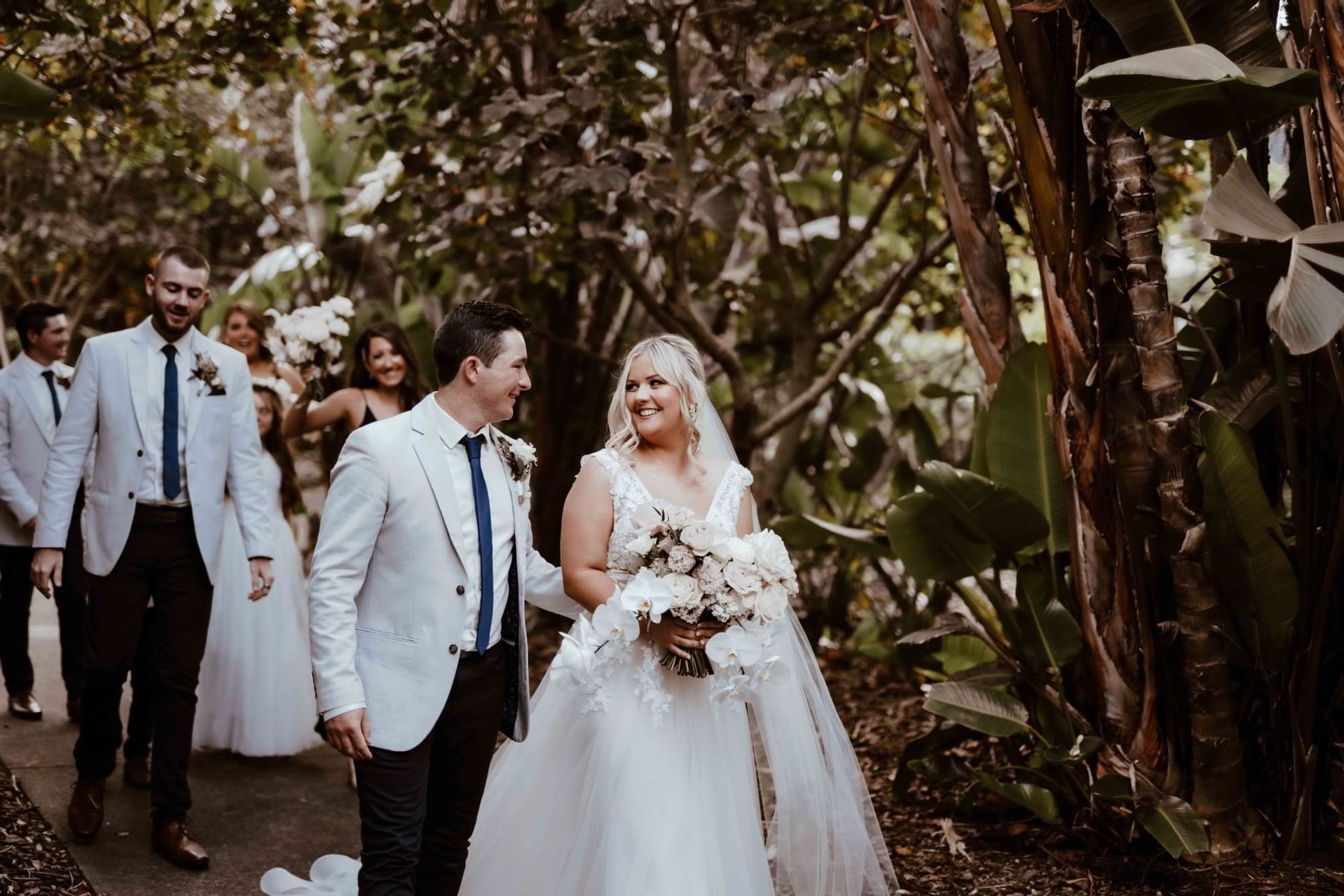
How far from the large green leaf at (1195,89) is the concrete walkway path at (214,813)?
396 centimetres

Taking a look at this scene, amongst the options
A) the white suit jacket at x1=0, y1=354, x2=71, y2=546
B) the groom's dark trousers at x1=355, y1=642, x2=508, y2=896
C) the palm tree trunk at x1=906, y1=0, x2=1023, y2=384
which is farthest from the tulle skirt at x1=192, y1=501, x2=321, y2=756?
the palm tree trunk at x1=906, y1=0, x2=1023, y2=384

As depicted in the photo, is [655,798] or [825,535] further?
[825,535]

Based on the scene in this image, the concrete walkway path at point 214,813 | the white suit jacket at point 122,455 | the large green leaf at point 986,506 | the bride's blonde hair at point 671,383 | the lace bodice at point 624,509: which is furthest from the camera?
the large green leaf at point 986,506

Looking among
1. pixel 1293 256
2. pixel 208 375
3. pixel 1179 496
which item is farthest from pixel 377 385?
pixel 1293 256

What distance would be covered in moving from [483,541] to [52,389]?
4.14m

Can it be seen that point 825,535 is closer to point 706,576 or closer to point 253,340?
point 706,576

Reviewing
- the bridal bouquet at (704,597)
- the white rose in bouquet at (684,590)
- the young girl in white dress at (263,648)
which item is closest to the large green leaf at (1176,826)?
the bridal bouquet at (704,597)

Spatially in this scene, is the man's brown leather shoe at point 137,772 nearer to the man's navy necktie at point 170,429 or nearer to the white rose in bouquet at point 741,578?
the man's navy necktie at point 170,429

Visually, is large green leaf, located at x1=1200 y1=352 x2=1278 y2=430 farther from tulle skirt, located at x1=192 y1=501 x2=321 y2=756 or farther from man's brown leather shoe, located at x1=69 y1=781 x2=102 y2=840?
man's brown leather shoe, located at x1=69 y1=781 x2=102 y2=840

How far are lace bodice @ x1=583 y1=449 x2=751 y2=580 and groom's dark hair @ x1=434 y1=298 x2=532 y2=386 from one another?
0.48m

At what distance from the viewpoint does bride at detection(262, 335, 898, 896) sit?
3514 millimetres

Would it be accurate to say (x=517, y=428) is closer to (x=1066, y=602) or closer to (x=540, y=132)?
(x=540, y=132)

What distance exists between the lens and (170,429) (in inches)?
183

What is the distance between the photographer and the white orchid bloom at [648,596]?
3.35 m
